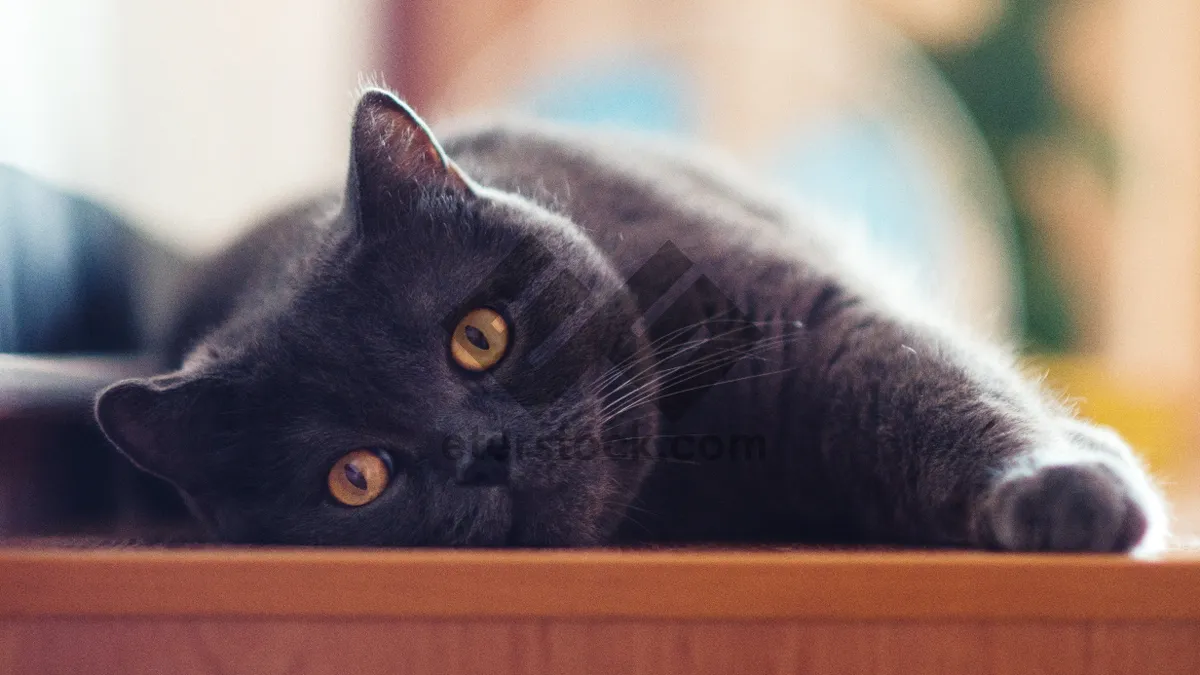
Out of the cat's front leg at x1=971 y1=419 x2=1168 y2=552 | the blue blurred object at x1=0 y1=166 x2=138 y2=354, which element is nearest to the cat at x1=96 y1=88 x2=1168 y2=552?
the cat's front leg at x1=971 y1=419 x2=1168 y2=552

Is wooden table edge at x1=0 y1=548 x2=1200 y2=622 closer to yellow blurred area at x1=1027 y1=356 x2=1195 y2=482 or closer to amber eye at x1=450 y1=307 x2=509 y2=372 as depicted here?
amber eye at x1=450 y1=307 x2=509 y2=372

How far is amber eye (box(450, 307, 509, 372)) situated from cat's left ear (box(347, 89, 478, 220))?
12 cm

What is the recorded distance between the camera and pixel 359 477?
0.73 m

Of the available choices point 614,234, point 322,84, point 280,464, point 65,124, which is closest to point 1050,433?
point 614,234

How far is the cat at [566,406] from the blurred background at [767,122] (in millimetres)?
179

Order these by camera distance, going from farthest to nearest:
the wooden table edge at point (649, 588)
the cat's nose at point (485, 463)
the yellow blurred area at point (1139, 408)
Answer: the yellow blurred area at point (1139, 408)
the cat's nose at point (485, 463)
the wooden table edge at point (649, 588)

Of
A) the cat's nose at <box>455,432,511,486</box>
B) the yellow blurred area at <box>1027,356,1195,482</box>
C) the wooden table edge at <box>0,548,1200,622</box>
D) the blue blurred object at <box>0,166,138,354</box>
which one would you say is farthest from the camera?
the yellow blurred area at <box>1027,356,1195,482</box>

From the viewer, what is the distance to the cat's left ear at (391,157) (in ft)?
2.41

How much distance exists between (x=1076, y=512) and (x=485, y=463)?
41cm

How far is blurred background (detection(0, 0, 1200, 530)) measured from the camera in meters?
0.88

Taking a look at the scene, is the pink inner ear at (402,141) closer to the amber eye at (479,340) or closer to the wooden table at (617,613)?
the amber eye at (479,340)

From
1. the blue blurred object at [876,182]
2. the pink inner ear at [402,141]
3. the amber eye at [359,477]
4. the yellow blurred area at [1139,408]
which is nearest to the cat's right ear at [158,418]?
the amber eye at [359,477]

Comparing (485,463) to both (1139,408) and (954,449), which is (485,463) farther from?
(1139,408)

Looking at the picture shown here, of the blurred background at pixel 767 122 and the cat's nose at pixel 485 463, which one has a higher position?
the blurred background at pixel 767 122
